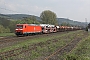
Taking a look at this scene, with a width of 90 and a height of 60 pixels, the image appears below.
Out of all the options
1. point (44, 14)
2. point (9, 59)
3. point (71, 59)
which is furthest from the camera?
point (44, 14)

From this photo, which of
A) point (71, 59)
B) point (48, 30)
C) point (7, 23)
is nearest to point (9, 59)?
point (71, 59)

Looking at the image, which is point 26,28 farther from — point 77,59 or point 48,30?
point 77,59

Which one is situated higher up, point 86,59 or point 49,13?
point 49,13

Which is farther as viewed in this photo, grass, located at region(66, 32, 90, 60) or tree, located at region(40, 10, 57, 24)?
tree, located at region(40, 10, 57, 24)

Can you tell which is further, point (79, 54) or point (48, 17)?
point (48, 17)

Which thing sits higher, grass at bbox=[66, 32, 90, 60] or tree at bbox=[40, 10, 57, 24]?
tree at bbox=[40, 10, 57, 24]

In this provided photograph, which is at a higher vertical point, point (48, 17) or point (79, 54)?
point (48, 17)

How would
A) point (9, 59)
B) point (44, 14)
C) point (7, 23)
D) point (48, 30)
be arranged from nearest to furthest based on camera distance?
point (9, 59)
point (48, 30)
point (7, 23)
point (44, 14)

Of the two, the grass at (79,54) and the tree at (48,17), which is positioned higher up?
the tree at (48,17)

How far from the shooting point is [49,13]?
134250mm

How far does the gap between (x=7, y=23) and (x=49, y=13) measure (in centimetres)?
4398

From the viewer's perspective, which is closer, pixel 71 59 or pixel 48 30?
pixel 71 59

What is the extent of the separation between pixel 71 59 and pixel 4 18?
3647 inches

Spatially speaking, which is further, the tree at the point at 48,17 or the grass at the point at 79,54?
the tree at the point at 48,17
